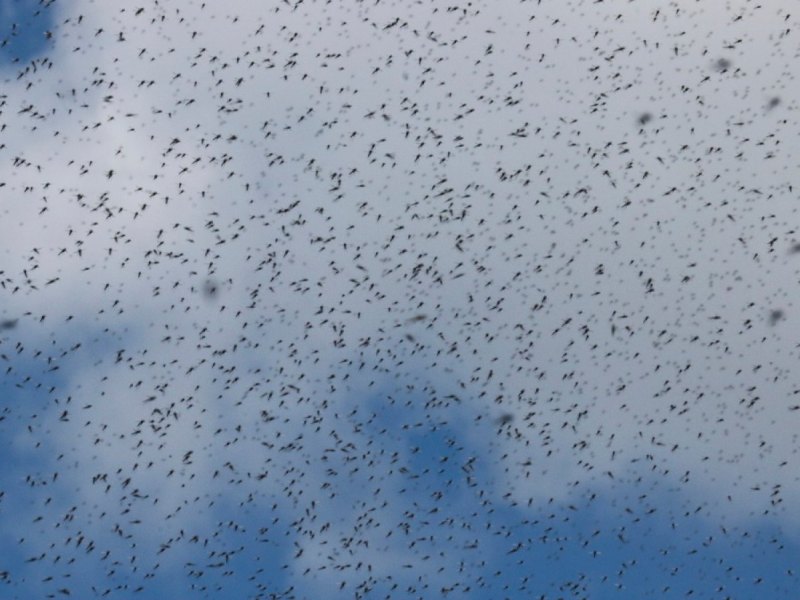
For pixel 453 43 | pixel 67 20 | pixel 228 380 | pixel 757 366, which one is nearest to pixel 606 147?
pixel 453 43

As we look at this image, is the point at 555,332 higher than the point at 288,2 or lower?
lower

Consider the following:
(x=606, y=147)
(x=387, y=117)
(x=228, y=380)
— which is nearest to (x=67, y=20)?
(x=387, y=117)

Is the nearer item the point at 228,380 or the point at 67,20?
the point at 67,20

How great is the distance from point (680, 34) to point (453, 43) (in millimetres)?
6266

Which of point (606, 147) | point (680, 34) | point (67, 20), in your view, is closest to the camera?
point (67, 20)

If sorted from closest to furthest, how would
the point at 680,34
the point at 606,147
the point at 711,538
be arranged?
the point at 711,538 < the point at 680,34 < the point at 606,147

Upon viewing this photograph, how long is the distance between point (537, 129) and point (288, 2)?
789cm

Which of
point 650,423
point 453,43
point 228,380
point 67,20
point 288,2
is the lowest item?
point 650,423

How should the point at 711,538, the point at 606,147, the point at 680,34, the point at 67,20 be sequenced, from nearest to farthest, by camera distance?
the point at 711,538
the point at 67,20
the point at 680,34
the point at 606,147

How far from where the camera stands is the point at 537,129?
98.8 feet

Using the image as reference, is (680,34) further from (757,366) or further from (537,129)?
(757,366)

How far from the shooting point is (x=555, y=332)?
1287 inches

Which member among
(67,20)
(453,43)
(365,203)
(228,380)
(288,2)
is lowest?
(228,380)

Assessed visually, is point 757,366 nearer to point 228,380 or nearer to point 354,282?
point 354,282
